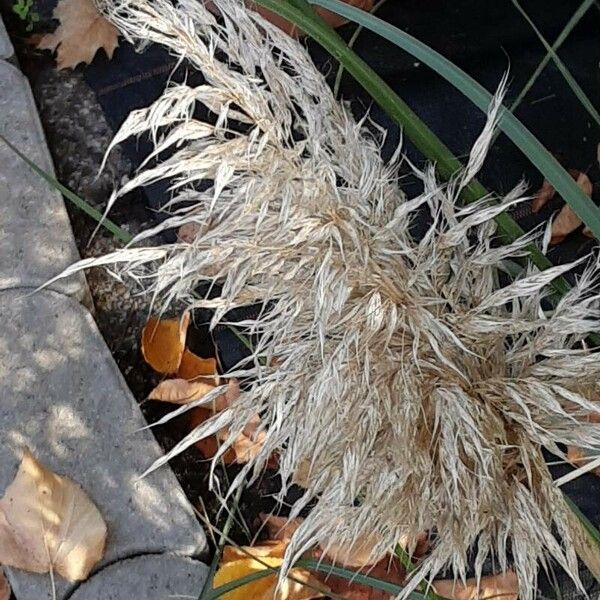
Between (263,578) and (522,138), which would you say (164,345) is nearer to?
(263,578)

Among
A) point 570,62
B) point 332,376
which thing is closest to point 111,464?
point 332,376

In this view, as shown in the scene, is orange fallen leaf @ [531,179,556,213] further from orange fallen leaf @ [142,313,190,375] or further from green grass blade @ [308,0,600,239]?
green grass blade @ [308,0,600,239]

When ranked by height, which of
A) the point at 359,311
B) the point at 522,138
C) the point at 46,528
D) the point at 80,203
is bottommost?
the point at 46,528

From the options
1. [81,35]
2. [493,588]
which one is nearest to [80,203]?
[493,588]

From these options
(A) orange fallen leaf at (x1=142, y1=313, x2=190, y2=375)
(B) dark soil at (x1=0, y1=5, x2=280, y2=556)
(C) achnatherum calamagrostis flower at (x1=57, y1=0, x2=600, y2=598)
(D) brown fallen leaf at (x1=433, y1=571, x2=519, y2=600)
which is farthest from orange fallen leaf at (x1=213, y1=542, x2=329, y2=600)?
(C) achnatherum calamagrostis flower at (x1=57, y1=0, x2=600, y2=598)

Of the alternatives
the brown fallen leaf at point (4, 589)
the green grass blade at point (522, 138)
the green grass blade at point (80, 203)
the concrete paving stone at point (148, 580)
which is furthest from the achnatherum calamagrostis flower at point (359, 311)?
the brown fallen leaf at point (4, 589)

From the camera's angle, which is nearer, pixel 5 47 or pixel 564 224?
pixel 564 224

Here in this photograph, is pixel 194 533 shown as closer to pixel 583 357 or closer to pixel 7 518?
pixel 7 518
